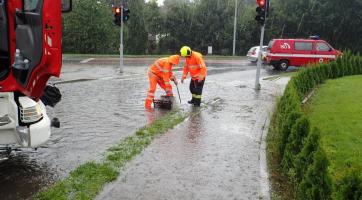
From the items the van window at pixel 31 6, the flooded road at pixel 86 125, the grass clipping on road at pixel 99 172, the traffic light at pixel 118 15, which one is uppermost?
the traffic light at pixel 118 15

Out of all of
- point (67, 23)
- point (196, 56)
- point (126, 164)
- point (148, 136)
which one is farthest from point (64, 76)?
point (67, 23)

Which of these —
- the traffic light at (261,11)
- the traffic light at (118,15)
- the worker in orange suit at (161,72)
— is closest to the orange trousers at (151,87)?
the worker in orange suit at (161,72)

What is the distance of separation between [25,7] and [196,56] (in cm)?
774

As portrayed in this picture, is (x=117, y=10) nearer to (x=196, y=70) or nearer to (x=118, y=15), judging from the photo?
(x=118, y=15)

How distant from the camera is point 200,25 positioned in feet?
172

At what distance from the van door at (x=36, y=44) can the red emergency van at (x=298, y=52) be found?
898 inches

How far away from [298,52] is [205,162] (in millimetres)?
21969

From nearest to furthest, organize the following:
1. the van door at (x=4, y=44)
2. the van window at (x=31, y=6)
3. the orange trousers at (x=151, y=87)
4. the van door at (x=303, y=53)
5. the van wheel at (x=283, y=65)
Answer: the van door at (x=4, y=44) → the van window at (x=31, y=6) → the orange trousers at (x=151, y=87) → the van door at (x=303, y=53) → the van wheel at (x=283, y=65)

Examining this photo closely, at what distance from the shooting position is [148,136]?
32.2ft

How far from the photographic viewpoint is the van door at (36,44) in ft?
21.8

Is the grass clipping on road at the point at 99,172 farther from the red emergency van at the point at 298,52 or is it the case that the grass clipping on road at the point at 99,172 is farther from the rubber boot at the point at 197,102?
the red emergency van at the point at 298,52

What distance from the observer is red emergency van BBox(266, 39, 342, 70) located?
93.8ft

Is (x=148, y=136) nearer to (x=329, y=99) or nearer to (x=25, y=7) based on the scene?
(x=25, y=7)

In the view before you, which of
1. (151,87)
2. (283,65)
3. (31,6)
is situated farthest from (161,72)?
(283,65)
